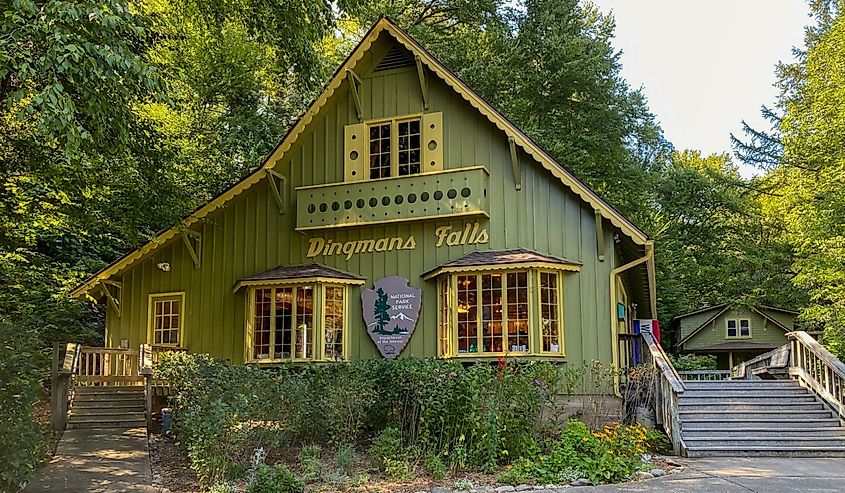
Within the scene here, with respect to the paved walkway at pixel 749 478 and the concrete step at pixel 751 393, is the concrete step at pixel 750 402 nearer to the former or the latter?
the concrete step at pixel 751 393

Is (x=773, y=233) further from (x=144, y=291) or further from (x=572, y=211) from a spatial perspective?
(x=144, y=291)

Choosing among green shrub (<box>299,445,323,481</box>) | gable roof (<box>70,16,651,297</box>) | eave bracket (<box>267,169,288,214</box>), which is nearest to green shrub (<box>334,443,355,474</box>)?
green shrub (<box>299,445,323,481</box>)

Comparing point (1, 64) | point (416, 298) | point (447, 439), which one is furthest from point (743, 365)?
point (1, 64)

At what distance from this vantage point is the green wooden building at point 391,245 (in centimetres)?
1215

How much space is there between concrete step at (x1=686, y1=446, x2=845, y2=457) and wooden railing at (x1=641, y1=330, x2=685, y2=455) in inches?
10.8

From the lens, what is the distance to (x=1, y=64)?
744 cm

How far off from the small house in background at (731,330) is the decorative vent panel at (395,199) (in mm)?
23870

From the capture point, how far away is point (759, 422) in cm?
1130

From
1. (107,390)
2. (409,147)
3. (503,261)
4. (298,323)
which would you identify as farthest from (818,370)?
(107,390)

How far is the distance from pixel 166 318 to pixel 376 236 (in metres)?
5.16

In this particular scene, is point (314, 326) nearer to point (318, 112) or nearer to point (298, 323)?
point (298, 323)

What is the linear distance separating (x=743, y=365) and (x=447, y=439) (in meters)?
11.3

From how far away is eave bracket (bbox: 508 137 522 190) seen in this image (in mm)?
12508

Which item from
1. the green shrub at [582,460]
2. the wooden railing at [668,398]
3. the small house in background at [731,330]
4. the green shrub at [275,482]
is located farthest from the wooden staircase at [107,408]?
the small house in background at [731,330]
